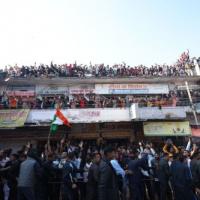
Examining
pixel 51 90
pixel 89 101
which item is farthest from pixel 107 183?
pixel 51 90

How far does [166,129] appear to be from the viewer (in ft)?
71.1

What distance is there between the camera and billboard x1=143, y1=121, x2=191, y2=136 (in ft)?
70.6

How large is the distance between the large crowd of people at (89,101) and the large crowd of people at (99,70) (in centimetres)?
176

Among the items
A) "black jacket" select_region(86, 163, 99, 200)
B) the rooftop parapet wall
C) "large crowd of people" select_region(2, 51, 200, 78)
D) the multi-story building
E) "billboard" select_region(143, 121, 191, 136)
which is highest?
"large crowd of people" select_region(2, 51, 200, 78)

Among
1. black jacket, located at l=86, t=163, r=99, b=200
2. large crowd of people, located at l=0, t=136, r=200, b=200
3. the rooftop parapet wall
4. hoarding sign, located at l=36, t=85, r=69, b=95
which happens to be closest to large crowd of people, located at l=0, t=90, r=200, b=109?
hoarding sign, located at l=36, t=85, r=69, b=95

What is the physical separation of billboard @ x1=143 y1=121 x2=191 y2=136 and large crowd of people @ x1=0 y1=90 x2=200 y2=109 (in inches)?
52.6

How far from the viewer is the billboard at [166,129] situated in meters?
21.5

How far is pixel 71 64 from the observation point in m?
26.0

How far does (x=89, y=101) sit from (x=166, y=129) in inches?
220

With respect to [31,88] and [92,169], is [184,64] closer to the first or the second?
[31,88]

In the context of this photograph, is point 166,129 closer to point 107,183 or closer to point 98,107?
point 98,107

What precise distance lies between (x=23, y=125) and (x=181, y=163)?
13.4 m

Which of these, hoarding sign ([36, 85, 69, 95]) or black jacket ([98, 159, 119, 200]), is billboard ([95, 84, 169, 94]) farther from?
black jacket ([98, 159, 119, 200])

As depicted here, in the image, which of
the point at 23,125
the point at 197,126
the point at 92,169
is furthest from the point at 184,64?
the point at 92,169
